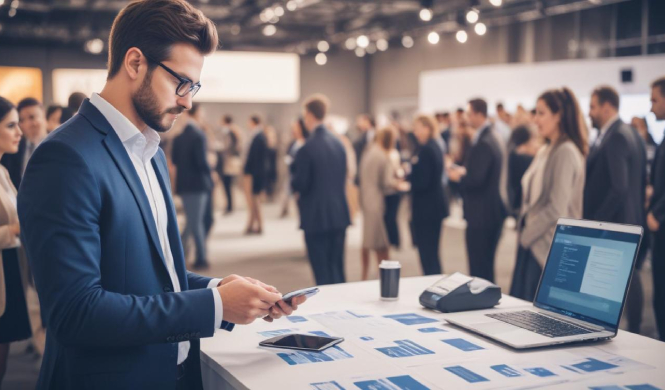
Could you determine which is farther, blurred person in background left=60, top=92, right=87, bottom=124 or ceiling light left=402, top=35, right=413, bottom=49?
ceiling light left=402, top=35, right=413, bottom=49

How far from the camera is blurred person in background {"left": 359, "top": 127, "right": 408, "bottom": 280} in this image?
18.7 ft

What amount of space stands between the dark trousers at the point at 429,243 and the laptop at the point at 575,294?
331 centimetres

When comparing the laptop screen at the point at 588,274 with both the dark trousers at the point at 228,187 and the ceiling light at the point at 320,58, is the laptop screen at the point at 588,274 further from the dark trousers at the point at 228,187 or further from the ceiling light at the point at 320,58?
the ceiling light at the point at 320,58

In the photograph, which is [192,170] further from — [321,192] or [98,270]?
[98,270]

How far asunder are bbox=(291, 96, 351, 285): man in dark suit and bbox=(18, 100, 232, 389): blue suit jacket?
3.56 m

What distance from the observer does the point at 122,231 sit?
1346 mm

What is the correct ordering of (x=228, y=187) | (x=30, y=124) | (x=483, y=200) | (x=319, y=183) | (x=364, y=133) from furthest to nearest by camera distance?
(x=228, y=187) → (x=364, y=133) → (x=319, y=183) → (x=483, y=200) → (x=30, y=124)

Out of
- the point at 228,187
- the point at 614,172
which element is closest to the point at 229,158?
the point at 228,187

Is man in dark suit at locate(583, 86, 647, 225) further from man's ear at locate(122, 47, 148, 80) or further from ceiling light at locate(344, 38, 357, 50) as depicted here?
ceiling light at locate(344, 38, 357, 50)

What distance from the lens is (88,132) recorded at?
1361 millimetres

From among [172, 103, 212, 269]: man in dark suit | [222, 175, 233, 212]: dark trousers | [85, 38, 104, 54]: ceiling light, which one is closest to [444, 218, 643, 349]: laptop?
[172, 103, 212, 269]: man in dark suit

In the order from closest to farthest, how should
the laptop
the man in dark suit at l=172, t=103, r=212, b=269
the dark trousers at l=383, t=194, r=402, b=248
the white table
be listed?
the white table
the laptop
the man in dark suit at l=172, t=103, r=212, b=269
the dark trousers at l=383, t=194, r=402, b=248

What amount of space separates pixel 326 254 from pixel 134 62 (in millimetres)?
3861

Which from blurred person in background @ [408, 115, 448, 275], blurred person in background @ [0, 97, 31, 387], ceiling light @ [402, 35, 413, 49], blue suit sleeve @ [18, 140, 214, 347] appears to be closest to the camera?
blue suit sleeve @ [18, 140, 214, 347]
